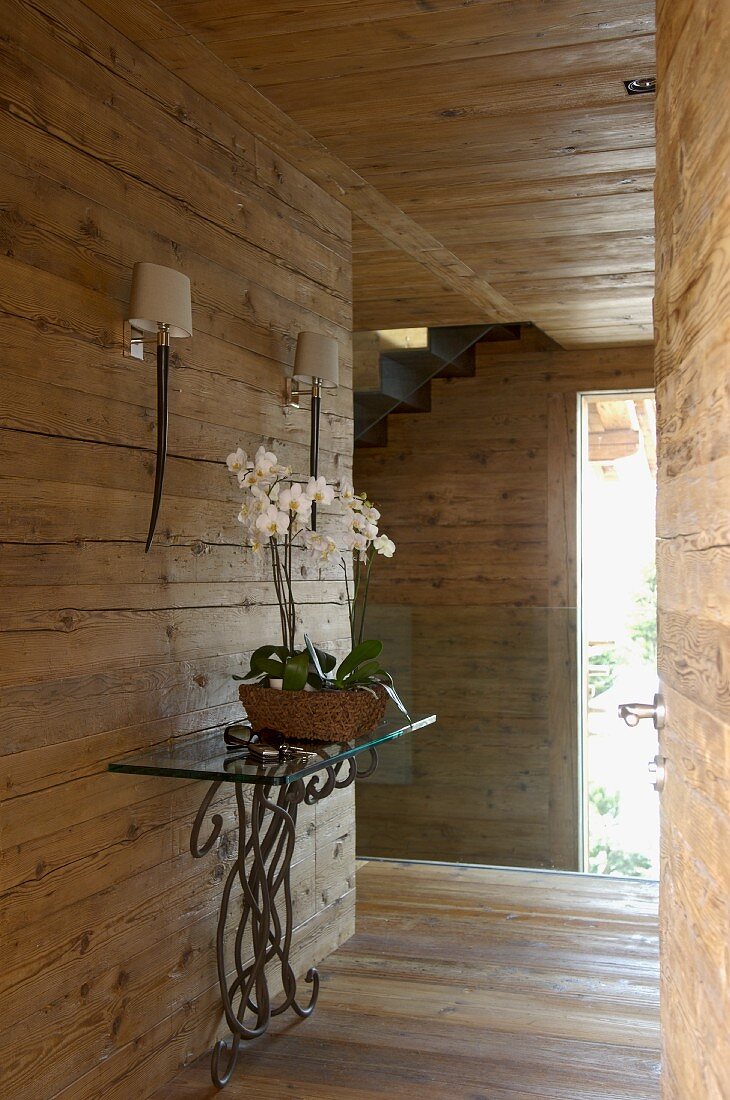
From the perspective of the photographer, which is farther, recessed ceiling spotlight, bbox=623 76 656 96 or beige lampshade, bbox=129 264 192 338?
recessed ceiling spotlight, bbox=623 76 656 96

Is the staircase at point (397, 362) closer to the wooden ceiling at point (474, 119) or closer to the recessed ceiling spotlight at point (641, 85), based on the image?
the wooden ceiling at point (474, 119)

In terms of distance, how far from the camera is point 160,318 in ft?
7.48

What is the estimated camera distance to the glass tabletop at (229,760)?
216cm

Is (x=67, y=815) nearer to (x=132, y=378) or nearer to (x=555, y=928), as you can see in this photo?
(x=132, y=378)

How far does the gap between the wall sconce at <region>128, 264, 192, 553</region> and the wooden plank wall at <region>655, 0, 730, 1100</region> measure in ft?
3.42

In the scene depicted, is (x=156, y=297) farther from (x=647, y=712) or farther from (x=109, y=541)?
(x=647, y=712)

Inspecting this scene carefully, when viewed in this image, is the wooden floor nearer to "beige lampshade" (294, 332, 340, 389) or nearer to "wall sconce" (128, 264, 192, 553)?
"wall sconce" (128, 264, 192, 553)

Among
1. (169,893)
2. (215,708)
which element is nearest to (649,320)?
(215,708)

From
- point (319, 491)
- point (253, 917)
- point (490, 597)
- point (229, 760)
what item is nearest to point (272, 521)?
point (319, 491)

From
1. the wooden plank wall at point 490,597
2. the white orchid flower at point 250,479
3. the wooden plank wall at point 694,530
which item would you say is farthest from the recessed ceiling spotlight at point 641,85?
the wooden plank wall at point 490,597

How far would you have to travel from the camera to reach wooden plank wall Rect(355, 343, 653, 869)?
4.50 m

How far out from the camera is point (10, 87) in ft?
6.50

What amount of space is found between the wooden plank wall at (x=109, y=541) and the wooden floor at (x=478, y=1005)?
33 centimetres

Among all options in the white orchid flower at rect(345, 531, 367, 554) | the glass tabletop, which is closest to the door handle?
the glass tabletop
